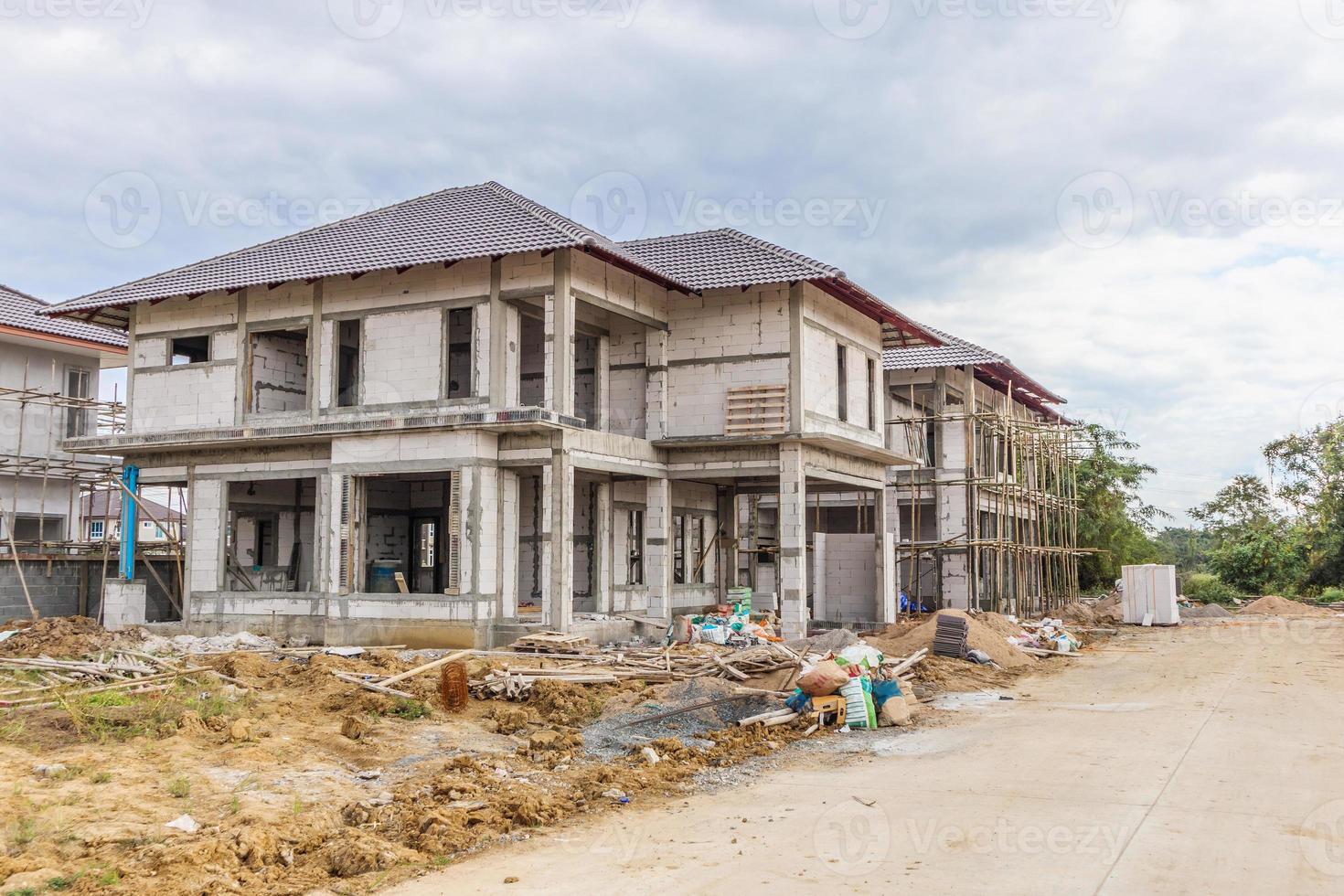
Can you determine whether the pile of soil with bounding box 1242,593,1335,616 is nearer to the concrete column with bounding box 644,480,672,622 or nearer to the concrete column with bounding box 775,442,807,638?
the concrete column with bounding box 775,442,807,638

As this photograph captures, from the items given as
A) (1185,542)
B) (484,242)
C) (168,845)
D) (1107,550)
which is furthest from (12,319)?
(1185,542)

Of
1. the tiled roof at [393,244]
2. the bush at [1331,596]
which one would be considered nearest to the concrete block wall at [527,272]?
the tiled roof at [393,244]

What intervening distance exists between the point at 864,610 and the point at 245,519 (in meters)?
14.1

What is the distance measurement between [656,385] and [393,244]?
221 inches

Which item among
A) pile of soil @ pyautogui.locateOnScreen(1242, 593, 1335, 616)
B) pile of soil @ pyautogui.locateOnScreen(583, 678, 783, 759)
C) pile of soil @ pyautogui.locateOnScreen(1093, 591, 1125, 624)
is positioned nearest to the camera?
pile of soil @ pyautogui.locateOnScreen(583, 678, 783, 759)

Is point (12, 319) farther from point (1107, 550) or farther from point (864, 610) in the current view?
point (1107, 550)

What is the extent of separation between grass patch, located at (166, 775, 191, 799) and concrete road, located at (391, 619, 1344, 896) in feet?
8.80

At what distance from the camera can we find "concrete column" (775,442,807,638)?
2005 cm

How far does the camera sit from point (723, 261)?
2167 centimetres

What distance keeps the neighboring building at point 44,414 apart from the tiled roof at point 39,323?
2 centimetres

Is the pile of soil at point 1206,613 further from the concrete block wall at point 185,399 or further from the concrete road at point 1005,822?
the concrete block wall at point 185,399

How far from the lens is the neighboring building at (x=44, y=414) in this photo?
86.1 feet

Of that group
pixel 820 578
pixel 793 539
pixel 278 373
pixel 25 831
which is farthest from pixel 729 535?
pixel 25 831

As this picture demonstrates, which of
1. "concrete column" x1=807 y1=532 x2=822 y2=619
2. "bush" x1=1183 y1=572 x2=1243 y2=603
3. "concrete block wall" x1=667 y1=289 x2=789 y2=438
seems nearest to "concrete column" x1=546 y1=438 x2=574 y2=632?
"concrete block wall" x1=667 y1=289 x2=789 y2=438
